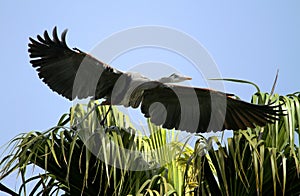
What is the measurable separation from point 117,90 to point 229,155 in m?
1.64

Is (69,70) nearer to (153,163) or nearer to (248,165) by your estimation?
(153,163)

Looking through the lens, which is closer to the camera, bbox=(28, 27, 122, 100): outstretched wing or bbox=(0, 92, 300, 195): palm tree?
bbox=(0, 92, 300, 195): palm tree

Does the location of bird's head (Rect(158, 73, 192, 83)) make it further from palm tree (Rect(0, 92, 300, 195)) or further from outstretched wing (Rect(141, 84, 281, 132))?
palm tree (Rect(0, 92, 300, 195))

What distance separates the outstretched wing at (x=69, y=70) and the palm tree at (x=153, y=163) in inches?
39.7

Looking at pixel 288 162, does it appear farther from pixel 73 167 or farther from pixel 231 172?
pixel 73 167

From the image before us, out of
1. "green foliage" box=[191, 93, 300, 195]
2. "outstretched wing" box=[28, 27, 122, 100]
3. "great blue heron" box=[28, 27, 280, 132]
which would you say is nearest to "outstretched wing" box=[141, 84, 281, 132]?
"great blue heron" box=[28, 27, 280, 132]

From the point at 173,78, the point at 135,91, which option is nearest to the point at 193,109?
the point at 173,78

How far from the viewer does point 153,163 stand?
11.6 ft

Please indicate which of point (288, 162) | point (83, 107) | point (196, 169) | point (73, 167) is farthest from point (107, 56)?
point (288, 162)

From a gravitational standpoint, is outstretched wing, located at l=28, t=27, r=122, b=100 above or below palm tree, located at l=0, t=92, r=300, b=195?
above

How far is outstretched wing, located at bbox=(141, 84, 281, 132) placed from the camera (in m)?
4.31

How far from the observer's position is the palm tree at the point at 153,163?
3170 millimetres

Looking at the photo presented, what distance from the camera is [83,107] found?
4.15m

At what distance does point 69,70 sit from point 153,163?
1.48 meters
